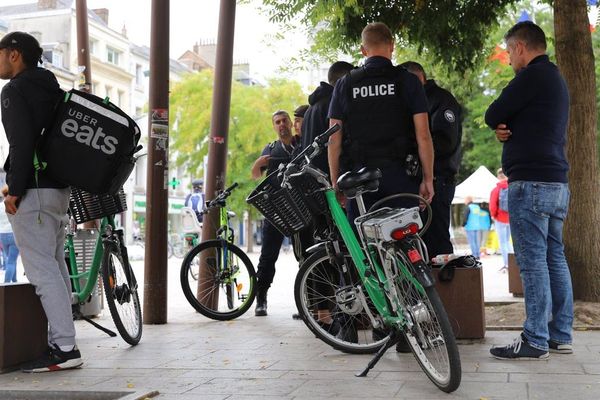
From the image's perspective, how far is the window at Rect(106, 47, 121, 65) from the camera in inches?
2315

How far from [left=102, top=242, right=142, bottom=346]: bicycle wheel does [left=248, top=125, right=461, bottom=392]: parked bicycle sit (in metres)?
1.50

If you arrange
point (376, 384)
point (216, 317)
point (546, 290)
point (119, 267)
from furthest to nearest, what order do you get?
1. point (216, 317)
2. point (119, 267)
3. point (546, 290)
4. point (376, 384)

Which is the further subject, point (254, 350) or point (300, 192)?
point (254, 350)

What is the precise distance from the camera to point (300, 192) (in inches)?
223

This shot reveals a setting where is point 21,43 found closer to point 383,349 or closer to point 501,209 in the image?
point 383,349

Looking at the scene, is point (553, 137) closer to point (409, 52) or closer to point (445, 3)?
point (445, 3)

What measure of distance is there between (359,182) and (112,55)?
56460 mm

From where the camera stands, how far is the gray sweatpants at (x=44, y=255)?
5719mm

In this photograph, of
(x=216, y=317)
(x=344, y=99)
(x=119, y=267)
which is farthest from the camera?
(x=216, y=317)

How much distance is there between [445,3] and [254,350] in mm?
4787

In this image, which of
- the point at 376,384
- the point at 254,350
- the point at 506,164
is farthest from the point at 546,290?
the point at 254,350

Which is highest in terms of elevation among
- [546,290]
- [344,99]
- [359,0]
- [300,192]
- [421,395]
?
[359,0]

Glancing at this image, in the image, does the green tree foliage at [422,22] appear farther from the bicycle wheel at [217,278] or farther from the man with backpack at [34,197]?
the man with backpack at [34,197]

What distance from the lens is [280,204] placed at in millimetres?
5688
